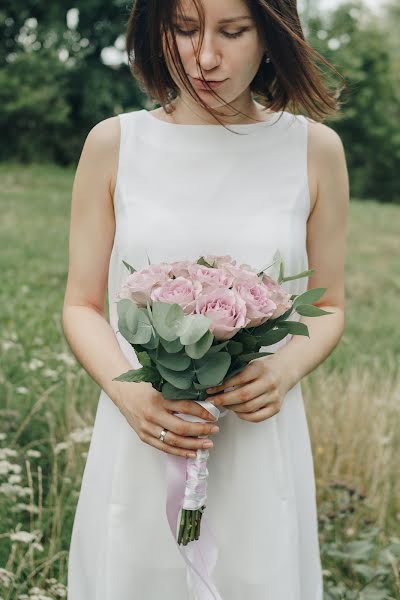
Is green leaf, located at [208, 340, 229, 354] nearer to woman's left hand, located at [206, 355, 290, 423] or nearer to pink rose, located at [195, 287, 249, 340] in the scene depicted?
pink rose, located at [195, 287, 249, 340]

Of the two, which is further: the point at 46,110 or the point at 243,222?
the point at 46,110

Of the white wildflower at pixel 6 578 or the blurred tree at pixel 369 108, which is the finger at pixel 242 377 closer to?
the white wildflower at pixel 6 578

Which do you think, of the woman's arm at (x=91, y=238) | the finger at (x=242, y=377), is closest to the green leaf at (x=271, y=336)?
the finger at (x=242, y=377)

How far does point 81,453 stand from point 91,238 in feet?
5.86

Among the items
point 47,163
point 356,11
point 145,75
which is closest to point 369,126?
point 356,11

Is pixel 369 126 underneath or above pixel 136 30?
above

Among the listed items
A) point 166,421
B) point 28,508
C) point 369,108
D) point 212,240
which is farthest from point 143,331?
point 369,108

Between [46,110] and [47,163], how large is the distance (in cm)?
99

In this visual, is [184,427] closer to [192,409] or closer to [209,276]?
[192,409]

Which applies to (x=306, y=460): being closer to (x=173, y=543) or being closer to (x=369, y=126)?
(x=173, y=543)

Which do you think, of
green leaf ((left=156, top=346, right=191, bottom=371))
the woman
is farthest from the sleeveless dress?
green leaf ((left=156, top=346, right=191, bottom=371))

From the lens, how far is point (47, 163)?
647 inches

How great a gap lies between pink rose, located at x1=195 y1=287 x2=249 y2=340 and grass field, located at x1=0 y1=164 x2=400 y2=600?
1.41 metres

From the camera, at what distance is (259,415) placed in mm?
2016
